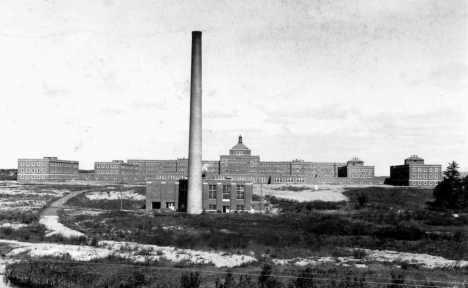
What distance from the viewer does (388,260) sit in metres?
24.1

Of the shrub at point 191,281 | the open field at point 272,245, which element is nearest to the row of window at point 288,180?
the open field at point 272,245

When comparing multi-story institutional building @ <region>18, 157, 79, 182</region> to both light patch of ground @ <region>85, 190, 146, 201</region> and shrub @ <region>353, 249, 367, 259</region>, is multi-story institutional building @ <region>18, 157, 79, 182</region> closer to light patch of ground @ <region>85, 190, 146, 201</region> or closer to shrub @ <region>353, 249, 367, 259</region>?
light patch of ground @ <region>85, 190, 146, 201</region>

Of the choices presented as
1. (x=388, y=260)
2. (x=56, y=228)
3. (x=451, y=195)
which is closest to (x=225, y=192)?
(x=56, y=228)

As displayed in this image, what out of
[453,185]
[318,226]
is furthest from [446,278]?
[453,185]

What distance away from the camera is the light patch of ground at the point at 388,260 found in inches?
898

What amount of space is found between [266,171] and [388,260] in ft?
321

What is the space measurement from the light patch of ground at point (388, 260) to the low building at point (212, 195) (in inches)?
1184

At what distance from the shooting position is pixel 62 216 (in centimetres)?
4288

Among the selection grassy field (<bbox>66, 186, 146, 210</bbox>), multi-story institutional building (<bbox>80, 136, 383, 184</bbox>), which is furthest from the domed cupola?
grassy field (<bbox>66, 186, 146, 210</bbox>)

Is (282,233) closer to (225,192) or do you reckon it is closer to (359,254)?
(359,254)

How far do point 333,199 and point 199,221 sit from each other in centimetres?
4096

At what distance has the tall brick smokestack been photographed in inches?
1825

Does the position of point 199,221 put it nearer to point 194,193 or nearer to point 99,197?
point 194,193

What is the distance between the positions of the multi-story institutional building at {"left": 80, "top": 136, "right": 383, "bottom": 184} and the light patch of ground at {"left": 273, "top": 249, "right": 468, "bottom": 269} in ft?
293
